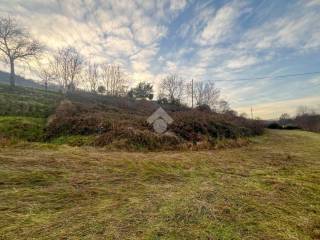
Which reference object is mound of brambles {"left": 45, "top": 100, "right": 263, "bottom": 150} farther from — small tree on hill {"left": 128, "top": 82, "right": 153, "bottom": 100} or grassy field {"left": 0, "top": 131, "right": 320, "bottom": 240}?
small tree on hill {"left": 128, "top": 82, "right": 153, "bottom": 100}

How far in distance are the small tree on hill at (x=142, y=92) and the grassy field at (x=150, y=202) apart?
34.3 metres

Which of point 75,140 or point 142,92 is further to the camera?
point 142,92

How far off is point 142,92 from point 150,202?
121 ft

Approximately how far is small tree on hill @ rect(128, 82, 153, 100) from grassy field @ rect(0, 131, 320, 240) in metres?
34.3

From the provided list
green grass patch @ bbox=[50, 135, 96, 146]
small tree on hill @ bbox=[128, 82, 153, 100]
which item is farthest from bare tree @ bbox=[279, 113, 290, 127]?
green grass patch @ bbox=[50, 135, 96, 146]

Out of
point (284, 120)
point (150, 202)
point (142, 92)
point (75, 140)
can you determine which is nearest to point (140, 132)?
point (75, 140)

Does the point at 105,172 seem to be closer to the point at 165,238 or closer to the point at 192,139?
the point at 165,238

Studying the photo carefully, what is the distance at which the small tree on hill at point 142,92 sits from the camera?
128 ft

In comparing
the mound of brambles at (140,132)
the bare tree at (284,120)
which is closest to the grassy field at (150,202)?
the mound of brambles at (140,132)

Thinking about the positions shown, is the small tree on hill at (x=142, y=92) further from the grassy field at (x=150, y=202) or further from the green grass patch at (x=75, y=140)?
the grassy field at (x=150, y=202)

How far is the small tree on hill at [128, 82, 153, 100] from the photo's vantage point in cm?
3912

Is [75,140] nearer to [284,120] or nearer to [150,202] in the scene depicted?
[150,202]

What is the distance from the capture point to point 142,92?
39.3 m

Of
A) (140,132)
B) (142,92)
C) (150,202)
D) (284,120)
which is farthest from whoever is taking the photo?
(284,120)
